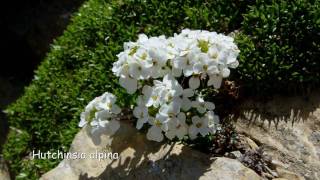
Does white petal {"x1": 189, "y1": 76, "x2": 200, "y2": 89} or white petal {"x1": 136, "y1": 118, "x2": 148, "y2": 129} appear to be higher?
white petal {"x1": 189, "y1": 76, "x2": 200, "y2": 89}

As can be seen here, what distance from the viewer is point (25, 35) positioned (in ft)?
27.3

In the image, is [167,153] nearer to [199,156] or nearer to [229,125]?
[199,156]

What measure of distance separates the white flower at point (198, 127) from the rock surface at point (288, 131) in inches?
25.1

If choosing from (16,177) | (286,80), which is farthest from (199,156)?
(16,177)

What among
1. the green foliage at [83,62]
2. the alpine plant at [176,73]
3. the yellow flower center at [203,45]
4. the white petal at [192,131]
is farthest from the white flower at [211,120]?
the green foliage at [83,62]

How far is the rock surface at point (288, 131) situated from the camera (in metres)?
4.03

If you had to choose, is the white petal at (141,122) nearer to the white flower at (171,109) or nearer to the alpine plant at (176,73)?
the alpine plant at (176,73)

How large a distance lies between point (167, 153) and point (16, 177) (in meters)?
2.07

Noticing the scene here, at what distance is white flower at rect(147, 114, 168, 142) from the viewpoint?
3609mm

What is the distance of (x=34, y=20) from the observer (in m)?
8.28

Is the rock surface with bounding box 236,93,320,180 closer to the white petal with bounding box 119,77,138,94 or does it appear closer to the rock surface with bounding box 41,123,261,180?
the rock surface with bounding box 41,123,261,180

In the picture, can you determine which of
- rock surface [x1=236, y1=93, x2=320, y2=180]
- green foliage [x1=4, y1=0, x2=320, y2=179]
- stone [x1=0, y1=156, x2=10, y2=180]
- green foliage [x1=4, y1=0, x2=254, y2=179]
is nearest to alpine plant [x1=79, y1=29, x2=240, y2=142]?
rock surface [x1=236, y1=93, x2=320, y2=180]

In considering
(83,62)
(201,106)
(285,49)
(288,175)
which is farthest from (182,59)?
(83,62)

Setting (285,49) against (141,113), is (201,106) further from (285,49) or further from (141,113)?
(285,49)
